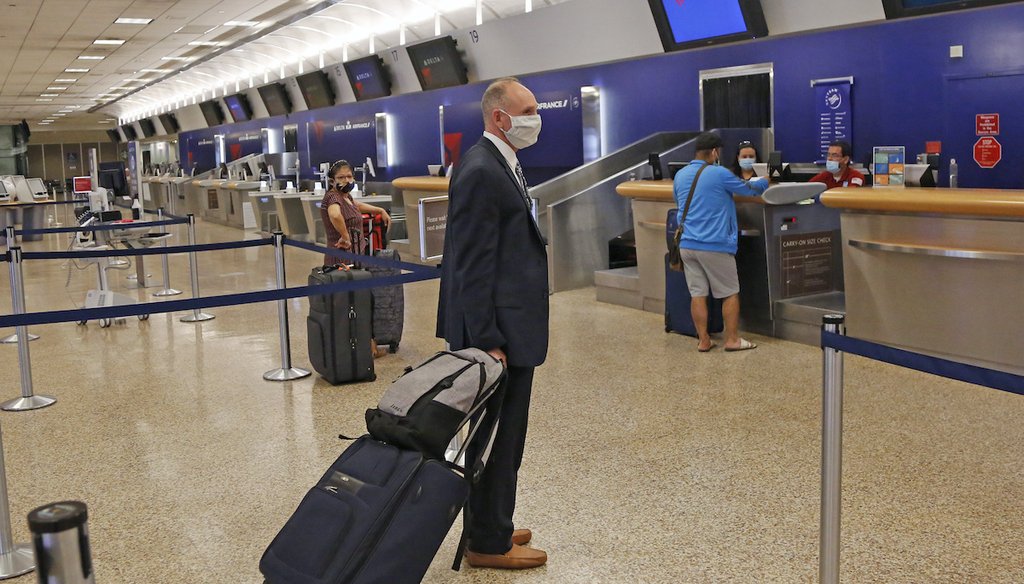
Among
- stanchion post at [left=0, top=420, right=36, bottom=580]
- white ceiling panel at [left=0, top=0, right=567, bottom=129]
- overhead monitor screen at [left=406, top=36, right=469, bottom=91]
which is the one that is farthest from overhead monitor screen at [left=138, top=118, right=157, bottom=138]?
stanchion post at [left=0, top=420, right=36, bottom=580]

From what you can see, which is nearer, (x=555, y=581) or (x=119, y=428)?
(x=555, y=581)

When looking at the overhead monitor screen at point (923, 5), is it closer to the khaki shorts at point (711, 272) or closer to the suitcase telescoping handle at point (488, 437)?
the khaki shorts at point (711, 272)

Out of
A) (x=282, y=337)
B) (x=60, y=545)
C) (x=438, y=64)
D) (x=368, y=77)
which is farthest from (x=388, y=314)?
(x=368, y=77)

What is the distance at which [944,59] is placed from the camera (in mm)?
7766

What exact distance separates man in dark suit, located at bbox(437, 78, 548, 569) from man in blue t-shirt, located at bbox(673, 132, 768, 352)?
3529 millimetres

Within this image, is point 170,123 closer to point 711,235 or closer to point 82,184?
point 82,184

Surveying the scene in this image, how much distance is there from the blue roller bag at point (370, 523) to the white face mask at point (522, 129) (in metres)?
1.10

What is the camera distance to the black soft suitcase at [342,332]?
228 inches

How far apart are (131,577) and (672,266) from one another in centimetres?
444

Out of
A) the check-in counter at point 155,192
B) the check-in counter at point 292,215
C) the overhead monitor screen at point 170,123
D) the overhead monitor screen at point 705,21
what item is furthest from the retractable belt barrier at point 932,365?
the overhead monitor screen at point 170,123

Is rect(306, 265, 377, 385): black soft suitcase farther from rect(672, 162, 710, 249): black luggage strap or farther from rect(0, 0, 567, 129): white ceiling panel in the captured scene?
rect(0, 0, 567, 129): white ceiling panel

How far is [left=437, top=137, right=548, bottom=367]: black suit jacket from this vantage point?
287 centimetres

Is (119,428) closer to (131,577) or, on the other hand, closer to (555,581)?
(131,577)

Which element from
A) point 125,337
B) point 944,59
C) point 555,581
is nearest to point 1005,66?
point 944,59
